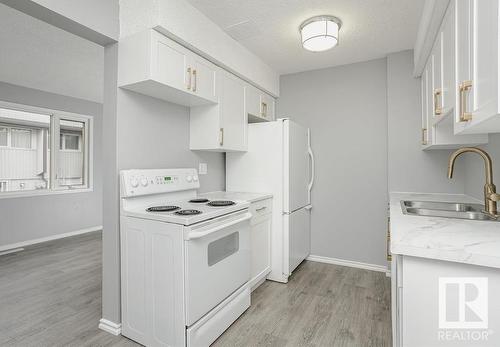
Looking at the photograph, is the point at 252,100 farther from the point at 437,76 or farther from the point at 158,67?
the point at 437,76

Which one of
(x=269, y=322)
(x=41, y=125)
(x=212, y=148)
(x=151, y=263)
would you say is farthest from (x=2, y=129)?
(x=269, y=322)

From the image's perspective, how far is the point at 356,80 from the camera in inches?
123

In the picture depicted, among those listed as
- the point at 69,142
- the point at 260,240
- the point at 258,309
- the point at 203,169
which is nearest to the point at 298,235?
the point at 260,240

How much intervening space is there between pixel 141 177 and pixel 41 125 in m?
3.59

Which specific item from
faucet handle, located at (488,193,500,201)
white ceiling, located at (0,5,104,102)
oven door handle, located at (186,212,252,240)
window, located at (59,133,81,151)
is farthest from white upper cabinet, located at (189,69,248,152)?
window, located at (59,133,81,151)

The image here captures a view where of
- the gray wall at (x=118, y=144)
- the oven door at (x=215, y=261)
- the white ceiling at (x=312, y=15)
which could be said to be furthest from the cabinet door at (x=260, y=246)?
the white ceiling at (x=312, y=15)

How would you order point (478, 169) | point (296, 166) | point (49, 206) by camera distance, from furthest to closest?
1. point (49, 206)
2. point (296, 166)
3. point (478, 169)

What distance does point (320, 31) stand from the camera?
7.30 ft

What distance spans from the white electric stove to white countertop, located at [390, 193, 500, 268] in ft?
3.37

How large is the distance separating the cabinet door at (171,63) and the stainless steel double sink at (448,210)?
1.76 m

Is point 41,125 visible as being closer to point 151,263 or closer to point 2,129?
point 2,129

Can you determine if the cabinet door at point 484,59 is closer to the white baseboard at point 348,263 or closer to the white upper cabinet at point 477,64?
the white upper cabinet at point 477,64

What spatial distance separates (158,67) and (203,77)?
504 mm

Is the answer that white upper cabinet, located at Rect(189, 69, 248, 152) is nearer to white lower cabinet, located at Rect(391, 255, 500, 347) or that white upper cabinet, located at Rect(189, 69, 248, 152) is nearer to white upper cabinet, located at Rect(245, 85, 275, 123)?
white upper cabinet, located at Rect(245, 85, 275, 123)
